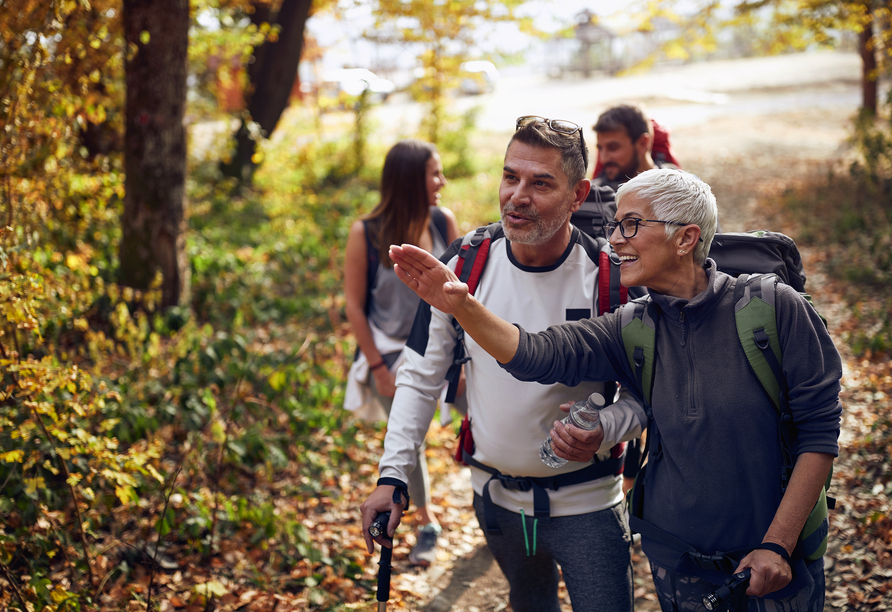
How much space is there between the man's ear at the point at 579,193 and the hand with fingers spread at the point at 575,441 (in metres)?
0.78

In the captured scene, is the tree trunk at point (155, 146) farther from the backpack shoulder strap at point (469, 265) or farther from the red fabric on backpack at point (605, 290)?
the red fabric on backpack at point (605, 290)

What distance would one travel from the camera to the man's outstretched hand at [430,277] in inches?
71.0

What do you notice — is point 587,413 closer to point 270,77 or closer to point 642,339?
point 642,339

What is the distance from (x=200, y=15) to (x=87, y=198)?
11.8ft

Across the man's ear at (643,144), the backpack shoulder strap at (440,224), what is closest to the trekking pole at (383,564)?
the backpack shoulder strap at (440,224)

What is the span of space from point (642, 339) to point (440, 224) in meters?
1.98

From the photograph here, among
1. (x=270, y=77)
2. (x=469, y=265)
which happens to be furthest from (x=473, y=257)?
(x=270, y=77)

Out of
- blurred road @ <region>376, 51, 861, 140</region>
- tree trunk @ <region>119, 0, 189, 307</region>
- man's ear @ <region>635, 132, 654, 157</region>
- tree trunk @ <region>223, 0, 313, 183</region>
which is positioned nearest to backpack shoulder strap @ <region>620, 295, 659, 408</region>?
man's ear @ <region>635, 132, 654, 157</region>

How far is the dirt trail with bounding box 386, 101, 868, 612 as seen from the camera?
364 centimetres

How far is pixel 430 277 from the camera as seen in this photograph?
6.12ft

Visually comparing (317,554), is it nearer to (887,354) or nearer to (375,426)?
(375,426)

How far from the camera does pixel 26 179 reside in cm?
371

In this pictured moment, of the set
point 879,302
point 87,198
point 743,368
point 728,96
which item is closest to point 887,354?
point 879,302

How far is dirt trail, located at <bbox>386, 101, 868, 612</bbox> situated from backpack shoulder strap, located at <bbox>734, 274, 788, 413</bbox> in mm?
2276
